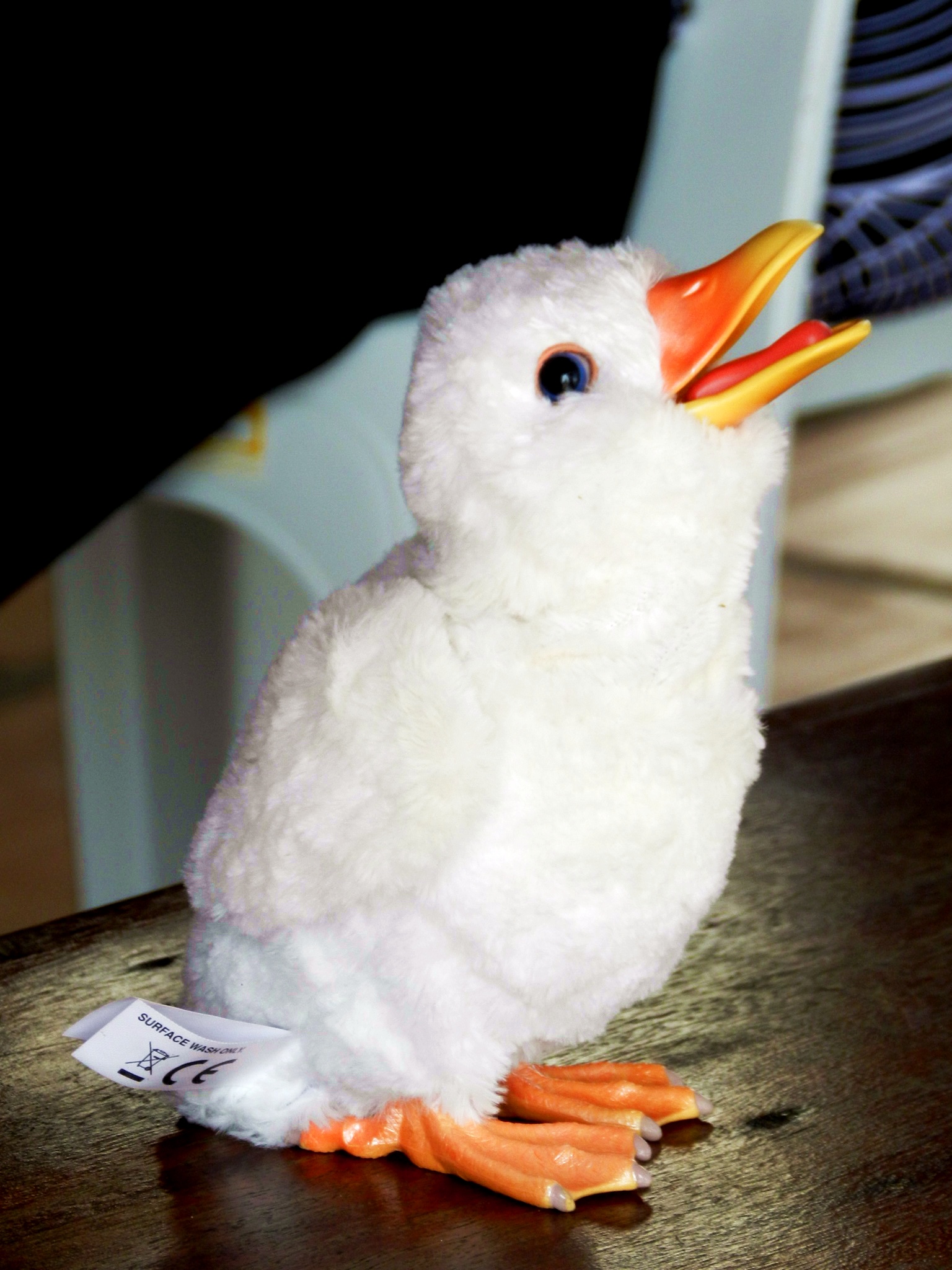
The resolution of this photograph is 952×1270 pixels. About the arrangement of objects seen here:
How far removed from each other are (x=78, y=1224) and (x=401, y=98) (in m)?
0.59

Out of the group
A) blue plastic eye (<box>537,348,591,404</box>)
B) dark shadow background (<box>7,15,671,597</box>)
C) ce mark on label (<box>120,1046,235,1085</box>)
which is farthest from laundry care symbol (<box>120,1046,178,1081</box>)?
dark shadow background (<box>7,15,671,597</box>)

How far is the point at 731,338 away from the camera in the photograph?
383 mm

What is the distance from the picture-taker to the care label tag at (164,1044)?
0.39m

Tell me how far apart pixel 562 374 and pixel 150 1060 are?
205mm

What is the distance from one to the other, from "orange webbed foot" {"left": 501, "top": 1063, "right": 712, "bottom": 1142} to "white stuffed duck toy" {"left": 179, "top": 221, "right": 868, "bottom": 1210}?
3cm

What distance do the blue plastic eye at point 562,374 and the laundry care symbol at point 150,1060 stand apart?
0.19 meters

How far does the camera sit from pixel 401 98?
2.62 ft

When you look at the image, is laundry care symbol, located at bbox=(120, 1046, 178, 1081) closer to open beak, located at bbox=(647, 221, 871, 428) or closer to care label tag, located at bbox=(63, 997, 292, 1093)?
care label tag, located at bbox=(63, 997, 292, 1093)

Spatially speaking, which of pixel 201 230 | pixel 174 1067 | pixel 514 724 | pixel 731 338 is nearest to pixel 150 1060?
pixel 174 1067

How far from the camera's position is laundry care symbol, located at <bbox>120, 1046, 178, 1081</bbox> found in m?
0.39

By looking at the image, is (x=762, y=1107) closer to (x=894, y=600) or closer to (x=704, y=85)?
(x=704, y=85)

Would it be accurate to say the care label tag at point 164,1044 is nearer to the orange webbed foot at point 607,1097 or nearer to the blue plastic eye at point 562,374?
the orange webbed foot at point 607,1097

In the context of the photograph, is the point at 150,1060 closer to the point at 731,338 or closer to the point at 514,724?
the point at 514,724

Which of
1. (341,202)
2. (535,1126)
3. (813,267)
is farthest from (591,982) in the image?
(813,267)
